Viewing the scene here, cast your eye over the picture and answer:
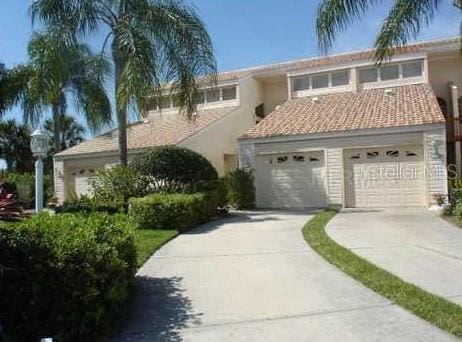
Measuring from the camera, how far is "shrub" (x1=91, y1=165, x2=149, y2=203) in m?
15.2

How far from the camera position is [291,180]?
19141mm

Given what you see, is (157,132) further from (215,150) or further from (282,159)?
(282,159)

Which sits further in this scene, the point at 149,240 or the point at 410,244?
the point at 149,240

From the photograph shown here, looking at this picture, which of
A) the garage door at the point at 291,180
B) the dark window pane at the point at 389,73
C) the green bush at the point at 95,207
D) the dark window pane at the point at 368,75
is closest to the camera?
the green bush at the point at 95,207

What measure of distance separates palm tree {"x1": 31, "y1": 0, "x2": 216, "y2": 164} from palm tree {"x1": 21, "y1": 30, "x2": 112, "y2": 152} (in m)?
0.67

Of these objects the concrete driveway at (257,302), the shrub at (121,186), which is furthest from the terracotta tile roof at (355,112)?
the concrete driveway at (257,302)

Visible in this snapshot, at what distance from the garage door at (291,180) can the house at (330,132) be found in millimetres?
35

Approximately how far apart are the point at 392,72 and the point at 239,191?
27.3 ft

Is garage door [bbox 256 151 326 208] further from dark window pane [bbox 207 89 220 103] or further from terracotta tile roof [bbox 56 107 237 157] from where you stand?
dark window pane [bbox 207 89 220 103]

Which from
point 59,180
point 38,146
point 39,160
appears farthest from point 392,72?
point 59,180

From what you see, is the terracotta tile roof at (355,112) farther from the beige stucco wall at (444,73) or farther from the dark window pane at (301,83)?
the beige stucco wall at (444,73)

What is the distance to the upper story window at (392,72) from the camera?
21.5 metres

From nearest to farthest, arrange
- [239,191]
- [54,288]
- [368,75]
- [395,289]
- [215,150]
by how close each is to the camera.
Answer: [54,288], [395,289], [239,191], [368,75], [215,150]

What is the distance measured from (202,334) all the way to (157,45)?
11716mm
